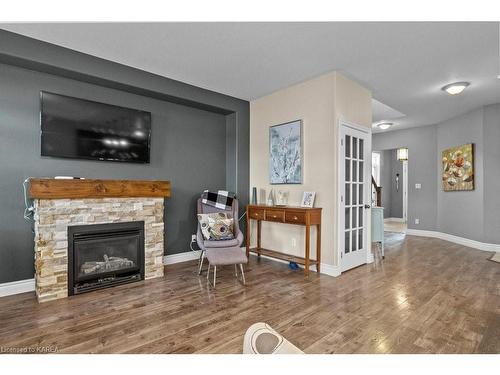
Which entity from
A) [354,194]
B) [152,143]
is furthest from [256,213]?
[152,143]

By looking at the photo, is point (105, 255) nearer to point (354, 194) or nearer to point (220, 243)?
point (220, 243)

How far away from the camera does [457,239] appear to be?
5.61 metres

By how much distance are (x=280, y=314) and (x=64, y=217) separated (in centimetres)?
238

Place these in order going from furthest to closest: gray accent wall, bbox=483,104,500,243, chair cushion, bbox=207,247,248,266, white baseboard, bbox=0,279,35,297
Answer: gray accent wall, bbox=483,104,500,243 → chair cushion, bbox=207,247,248,266 → white baseboard, bbox=0,279,35,297

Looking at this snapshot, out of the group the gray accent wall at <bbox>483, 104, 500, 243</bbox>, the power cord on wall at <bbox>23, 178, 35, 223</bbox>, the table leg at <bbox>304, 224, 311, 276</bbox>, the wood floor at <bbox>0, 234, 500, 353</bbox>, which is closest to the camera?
the wood floor at <bbox>0, 234, 500, 353</bbox>

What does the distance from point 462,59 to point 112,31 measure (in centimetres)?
377

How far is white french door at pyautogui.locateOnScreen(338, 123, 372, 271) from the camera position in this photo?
3578mm

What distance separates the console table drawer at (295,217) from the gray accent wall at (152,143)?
1.17 meters

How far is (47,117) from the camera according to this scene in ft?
9.73

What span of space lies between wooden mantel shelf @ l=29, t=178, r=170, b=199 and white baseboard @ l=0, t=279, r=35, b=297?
1.00m

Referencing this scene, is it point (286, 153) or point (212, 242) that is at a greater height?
point (286, 153)

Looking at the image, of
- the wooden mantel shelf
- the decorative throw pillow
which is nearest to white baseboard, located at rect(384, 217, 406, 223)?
the decorative throw pillow

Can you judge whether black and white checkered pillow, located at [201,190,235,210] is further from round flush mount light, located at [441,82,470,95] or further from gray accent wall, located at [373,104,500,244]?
gray accent wall, located at [373,104,500,244]

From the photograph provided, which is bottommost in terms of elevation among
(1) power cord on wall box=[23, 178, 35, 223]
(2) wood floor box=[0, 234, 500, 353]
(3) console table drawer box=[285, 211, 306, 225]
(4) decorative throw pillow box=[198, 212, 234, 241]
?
(2) wood floor box=[0, 234, 500, 353]
